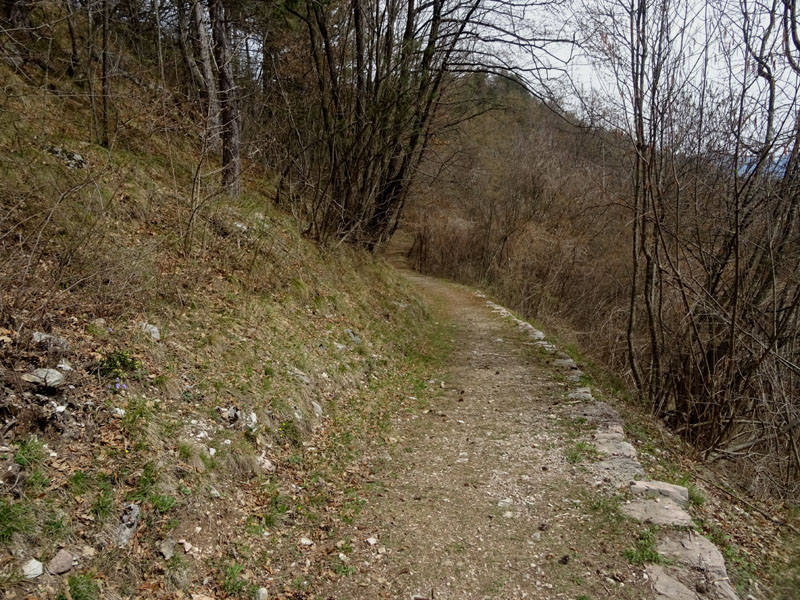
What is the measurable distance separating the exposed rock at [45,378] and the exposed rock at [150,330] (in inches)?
41.0

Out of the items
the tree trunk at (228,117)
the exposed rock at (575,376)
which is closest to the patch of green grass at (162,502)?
the exposed rock at (575,376)

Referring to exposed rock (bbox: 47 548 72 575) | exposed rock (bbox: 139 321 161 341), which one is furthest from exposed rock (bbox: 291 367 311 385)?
exposed rock (bbox: 47 548 72 575)

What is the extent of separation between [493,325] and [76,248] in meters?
8.43

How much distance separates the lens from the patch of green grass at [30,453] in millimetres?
2641

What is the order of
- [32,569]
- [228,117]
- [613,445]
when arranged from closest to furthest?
[32,569] < [613,445] < [228,117]

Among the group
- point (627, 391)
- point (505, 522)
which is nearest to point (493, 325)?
point (627, 391)

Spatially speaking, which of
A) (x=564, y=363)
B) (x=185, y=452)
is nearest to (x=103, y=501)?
(x=185, y=452)

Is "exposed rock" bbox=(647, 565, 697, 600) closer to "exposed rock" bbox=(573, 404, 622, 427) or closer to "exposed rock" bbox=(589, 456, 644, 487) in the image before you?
"exposed rock" bbox=(589, 456, 644, 487)

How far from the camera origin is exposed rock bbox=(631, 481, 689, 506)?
4023 mm

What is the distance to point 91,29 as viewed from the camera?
746 centimetres

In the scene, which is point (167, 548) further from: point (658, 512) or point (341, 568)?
point (658, 512)

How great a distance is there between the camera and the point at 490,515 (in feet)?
12.7

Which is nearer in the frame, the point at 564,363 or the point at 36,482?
the point at 36,482

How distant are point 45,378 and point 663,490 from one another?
15.6 ft
